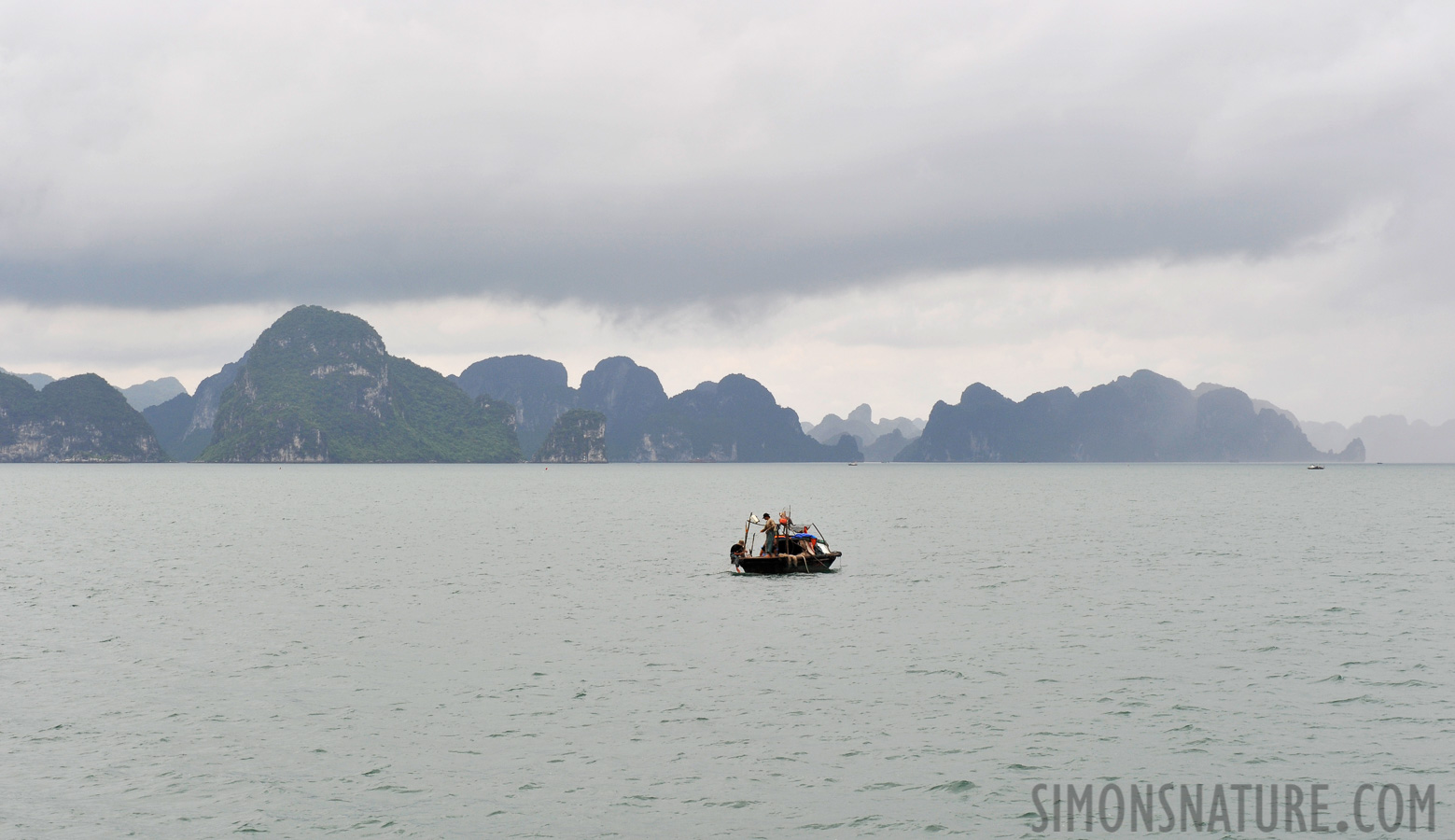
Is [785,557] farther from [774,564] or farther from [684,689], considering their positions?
[684,689]

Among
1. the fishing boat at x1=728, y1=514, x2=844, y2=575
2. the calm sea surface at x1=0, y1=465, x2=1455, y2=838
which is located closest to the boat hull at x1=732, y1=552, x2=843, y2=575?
the fishing boat at x1=728, y1=514, x2=844, y2=575

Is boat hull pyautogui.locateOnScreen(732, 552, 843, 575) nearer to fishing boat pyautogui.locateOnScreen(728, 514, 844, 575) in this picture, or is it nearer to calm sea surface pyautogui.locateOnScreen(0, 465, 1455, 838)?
fishing boat pyautogui.locateOnScreen(728, 514, 844, 575)

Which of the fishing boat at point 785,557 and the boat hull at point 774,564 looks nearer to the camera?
the boat hull at point 774,564

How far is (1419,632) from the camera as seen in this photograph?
118 feet

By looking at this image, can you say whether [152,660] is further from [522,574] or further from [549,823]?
[522,574]

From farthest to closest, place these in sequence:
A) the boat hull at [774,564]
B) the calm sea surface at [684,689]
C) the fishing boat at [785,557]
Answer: the fishing boat at [785,557] < the boat hull at [774,564] < the calm sea surface at [684,689]

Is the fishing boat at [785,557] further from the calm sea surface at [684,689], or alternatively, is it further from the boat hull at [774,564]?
the calm sea surface at [684,689]

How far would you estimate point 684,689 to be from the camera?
2762 centimetres

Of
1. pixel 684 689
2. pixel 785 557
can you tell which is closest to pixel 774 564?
pixel 785 557

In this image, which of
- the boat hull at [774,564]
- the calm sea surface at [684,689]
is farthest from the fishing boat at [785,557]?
the calm sea surface at [684,689]

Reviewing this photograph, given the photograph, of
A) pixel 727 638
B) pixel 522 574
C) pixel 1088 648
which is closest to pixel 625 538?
pixel 522 574

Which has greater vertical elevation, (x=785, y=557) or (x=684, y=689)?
(x=785, y=557)

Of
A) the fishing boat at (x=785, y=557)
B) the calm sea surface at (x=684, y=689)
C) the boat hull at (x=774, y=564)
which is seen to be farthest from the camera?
the fishing boat at (x=785, y=557)

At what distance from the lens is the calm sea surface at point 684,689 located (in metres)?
18.9
